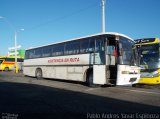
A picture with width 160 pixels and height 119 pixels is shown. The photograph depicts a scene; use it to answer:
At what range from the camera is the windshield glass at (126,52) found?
1270 cm

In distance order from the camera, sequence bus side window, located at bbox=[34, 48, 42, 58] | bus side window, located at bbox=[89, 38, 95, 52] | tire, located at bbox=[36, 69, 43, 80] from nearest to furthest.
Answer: bus side window, located at bbox=[89, 38, 95, 52] → tire, located at bbox=[36, 69, 43, 80] → bus side window, located at bbox=[34, 48, 42, 58]

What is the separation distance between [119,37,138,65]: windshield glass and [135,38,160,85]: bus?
1.48 m

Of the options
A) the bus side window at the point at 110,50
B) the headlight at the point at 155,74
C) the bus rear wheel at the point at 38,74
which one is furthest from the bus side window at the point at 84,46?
the bus rear wheel at the point at 38,74

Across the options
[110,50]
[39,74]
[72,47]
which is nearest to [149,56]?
[110,50]

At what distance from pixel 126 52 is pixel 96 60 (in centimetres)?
180

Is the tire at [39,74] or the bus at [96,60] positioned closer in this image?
the bus at [96,60]

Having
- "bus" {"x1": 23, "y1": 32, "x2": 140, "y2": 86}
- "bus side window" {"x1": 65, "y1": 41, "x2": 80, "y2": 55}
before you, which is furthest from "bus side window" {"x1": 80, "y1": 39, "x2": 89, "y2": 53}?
"bus side window" {"x1": 65, "y1": 41, "x2": 80, "y2": 55}

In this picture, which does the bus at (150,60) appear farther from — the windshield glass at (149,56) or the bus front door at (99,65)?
the bus front door at (99,65)

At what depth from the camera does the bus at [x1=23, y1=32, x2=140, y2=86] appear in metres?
12.8

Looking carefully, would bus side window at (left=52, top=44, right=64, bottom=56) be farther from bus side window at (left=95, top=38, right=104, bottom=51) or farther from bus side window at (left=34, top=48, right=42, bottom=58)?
bus side window at (left=95, top=38, right=104, bottom=51)

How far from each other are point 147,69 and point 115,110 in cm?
757

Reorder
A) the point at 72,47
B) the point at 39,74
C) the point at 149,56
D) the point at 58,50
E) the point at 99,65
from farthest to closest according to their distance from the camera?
the point at 39,74
the point at 58,50
the point at 72,47
the point at 149,56
the point at 99,65

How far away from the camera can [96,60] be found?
1373 cm

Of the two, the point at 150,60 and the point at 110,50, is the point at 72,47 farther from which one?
the point at 150,60
